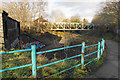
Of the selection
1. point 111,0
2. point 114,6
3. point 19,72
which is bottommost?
point 19,72

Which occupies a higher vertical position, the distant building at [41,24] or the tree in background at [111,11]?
the tree in background at [111,11]

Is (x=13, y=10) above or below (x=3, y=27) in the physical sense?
above

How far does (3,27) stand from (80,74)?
510 cm

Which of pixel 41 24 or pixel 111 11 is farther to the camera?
pixel 41 24

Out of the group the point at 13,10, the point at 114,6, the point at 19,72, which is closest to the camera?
the point at 19,72

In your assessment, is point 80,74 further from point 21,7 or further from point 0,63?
point 21,7

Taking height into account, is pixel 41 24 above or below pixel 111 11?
below

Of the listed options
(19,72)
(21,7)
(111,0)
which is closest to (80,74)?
(19,72)

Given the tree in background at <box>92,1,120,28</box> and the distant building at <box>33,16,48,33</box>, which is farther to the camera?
the distant building at <box>33,16,48,33</box>

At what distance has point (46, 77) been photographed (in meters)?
3.20

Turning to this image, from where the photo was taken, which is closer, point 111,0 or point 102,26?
point 111,0

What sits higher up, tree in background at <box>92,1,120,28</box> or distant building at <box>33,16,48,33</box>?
tree in background at <box>92,1,120,28</box>

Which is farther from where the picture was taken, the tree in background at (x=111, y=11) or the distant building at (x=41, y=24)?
the distant building at (x=41, y=24)

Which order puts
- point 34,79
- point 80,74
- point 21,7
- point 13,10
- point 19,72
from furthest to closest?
point 21,7 < point 13,10 < point 80,74 < point 19,72 < point 34,79
